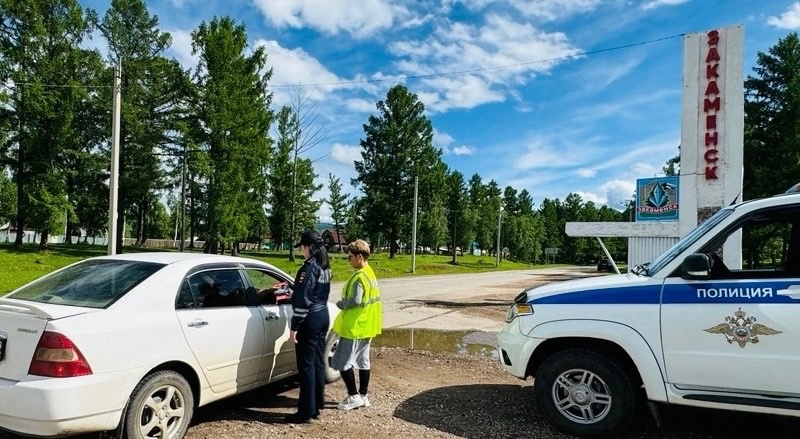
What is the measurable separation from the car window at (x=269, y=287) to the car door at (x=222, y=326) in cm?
28

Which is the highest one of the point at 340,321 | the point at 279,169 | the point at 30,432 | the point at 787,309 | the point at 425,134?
the point at 425,134

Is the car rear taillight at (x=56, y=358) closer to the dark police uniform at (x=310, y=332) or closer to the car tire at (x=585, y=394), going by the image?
the dark police uniform at (x=310, y=332)

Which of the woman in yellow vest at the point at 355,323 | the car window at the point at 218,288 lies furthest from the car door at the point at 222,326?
the woman in yellow vest at the point at 355,323

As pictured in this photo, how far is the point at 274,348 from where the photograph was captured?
17.1ft

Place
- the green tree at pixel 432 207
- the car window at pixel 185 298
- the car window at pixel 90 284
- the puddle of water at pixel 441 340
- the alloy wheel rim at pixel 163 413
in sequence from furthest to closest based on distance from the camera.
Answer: the green tree at pixel 432 207, the puddle of water at pixel 441 340, the car window at pixel 185 298, the car window at pixel 90 284, the alloy wheel rim at pixel 163 413

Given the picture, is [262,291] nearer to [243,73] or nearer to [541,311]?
[541,311]

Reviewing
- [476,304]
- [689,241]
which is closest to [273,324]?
[689,241]

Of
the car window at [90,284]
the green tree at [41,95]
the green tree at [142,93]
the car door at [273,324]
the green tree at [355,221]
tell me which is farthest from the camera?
the green tree at [355,221]

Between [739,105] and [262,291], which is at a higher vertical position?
[739,105]

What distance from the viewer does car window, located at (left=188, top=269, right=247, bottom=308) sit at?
457 cm

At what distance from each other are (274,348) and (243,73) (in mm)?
36232

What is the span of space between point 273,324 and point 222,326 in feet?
2.29

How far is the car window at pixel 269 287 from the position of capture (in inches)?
211

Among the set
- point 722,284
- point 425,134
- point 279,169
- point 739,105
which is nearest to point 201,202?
point 279,169
